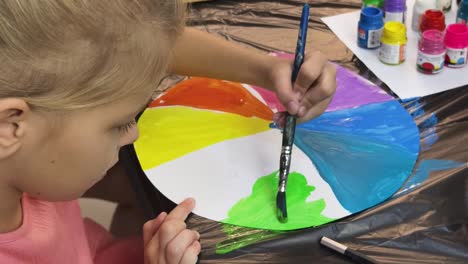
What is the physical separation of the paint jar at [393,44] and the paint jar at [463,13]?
0.11 m

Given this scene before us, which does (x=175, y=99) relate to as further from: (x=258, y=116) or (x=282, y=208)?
(x=282, y=208)

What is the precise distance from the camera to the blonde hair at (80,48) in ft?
1.70

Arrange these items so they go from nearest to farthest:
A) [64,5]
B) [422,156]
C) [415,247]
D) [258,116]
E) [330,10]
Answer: [64,5], [415,247], [422,156], [258,116], [330,10]

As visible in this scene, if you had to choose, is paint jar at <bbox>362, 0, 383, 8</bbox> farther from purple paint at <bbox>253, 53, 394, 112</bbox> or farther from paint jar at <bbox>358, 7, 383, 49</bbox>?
purple paint at <bbox>253, 53, 394, 112</bbox>

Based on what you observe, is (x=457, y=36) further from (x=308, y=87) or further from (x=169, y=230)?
(x=169, y=230)

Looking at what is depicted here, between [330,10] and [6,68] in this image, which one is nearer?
[6,68]

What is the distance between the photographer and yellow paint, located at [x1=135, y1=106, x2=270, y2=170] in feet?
2.96

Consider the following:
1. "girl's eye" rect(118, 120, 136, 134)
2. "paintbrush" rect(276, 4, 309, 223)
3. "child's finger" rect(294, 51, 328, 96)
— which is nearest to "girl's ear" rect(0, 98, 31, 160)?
"girl's eye" rect(118, 120, 136, 134)

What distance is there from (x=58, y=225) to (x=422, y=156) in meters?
0.50

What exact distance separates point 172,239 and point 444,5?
0.70 meters

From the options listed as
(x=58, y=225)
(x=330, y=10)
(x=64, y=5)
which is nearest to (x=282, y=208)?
(x=58, y=225)

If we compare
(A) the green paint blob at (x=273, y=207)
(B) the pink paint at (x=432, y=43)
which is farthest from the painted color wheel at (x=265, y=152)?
(B) the pink paint at (x=432, y=43)

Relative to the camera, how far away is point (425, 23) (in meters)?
1.07

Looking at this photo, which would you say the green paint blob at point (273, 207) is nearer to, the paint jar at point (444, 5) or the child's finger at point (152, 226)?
the child's finger at point (152, 226)
